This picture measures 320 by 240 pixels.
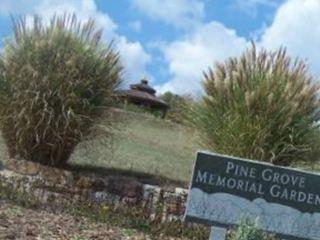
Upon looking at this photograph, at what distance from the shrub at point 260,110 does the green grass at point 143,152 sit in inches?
37.0

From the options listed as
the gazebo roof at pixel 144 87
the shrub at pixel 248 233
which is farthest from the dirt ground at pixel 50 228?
the gazebo roof at pixel 144 87

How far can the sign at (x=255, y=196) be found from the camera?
8492 mm

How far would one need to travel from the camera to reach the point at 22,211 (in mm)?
9656

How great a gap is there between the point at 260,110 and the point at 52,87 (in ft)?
10.0

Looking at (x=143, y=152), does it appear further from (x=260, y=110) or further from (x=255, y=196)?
(x=255, y=196)

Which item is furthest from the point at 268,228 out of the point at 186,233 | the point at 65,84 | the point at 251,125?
the point at 65,84

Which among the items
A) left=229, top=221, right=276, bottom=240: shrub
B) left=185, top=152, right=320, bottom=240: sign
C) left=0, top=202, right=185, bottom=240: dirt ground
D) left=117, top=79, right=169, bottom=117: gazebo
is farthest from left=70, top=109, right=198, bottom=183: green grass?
left=117, top=79, right=169, bottom=117: gazebo

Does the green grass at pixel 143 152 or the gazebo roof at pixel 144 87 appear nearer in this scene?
the green grass at pixel 143 152

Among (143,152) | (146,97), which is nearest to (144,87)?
(146,97)

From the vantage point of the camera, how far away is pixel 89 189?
11352 mm

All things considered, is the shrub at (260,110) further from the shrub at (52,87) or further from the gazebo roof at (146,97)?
the gazebo roof at (146,97)

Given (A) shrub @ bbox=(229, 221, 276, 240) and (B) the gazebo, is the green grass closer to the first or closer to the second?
(A) shrub @ bbox=(229, 221, 276, 240)

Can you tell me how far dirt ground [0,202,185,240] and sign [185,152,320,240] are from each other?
1.21m

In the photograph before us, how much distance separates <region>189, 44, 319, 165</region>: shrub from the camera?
1206 cm
